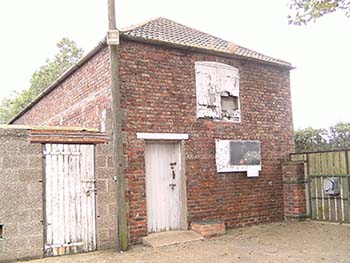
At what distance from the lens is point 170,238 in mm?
7695

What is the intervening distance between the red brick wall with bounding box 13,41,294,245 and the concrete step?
291mm

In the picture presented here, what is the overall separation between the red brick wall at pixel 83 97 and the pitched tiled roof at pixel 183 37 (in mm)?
1047

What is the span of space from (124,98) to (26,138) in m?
2.10

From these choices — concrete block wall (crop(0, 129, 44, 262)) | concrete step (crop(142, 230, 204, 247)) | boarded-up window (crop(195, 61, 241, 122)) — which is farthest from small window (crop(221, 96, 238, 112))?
concrete block wall (crop(0, 129, 44, 262))

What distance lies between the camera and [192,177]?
848cm

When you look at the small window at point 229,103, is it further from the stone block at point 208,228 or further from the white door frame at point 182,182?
the stone block at point 208,228

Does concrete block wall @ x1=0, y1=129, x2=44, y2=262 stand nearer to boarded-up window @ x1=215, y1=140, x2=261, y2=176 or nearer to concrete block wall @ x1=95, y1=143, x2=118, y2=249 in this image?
concrete block wall @ x1=95, y1=143, x2=118, y2=249

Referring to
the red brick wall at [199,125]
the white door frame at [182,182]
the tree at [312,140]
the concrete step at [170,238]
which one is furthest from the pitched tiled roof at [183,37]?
the concrete step at [170,238]

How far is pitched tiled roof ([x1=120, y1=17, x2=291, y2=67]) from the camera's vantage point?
27.3ft

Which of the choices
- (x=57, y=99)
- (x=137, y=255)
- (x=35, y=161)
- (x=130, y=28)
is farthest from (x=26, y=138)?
(x=57, y=99)

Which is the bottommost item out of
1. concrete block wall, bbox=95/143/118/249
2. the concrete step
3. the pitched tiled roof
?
the concrete step

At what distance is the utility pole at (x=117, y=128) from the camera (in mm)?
7113

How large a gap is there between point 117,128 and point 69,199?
163 cm

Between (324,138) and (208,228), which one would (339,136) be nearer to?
(324,138)
